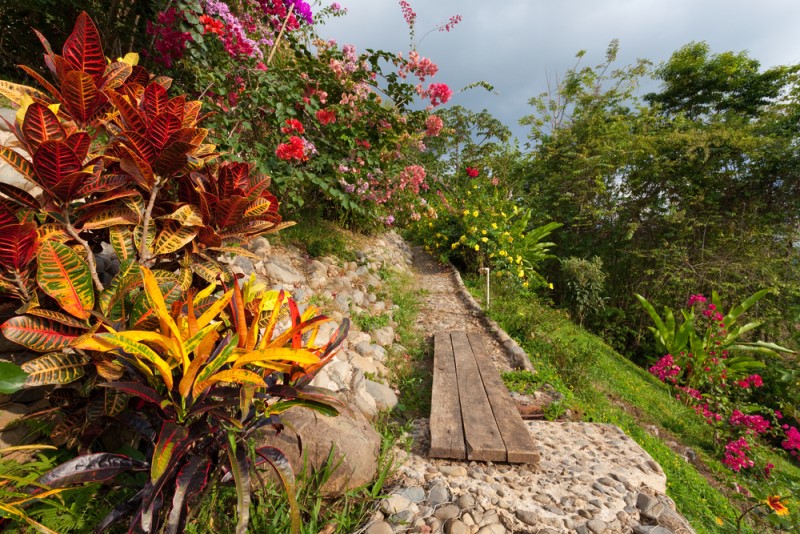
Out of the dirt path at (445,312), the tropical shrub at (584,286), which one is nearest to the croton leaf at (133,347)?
the dirt path at (445,312)

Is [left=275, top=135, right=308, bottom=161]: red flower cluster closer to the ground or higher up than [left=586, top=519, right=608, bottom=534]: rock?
higher up

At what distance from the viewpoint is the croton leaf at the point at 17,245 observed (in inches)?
32.0

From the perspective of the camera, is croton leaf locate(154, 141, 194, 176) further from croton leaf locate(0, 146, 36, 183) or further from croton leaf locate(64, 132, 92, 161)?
croton leaf locate(0, 146, 36, 183)

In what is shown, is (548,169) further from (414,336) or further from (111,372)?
(111,372)

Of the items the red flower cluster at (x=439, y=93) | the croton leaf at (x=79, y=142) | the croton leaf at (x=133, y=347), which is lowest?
the croton leaf at (x=133, y=347)

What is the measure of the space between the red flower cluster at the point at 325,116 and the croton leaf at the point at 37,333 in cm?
207

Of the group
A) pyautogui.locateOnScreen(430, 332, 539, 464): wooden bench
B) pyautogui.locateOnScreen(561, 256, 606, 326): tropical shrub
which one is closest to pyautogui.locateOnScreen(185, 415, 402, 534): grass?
pyautogui.locateOnScreen(430, 332, 539, 464): wooden bench

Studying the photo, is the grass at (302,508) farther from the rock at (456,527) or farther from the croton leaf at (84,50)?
the croton leaf at (84,50)

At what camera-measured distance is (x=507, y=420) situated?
1955 mm

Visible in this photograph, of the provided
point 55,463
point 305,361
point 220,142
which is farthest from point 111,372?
point 220,142

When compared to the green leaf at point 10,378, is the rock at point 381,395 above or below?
below

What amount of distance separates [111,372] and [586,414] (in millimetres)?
2619

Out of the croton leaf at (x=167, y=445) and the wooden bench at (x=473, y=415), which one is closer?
the croton leaf at (x=167, y=445)

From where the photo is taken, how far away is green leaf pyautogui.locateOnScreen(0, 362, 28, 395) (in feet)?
2.60
